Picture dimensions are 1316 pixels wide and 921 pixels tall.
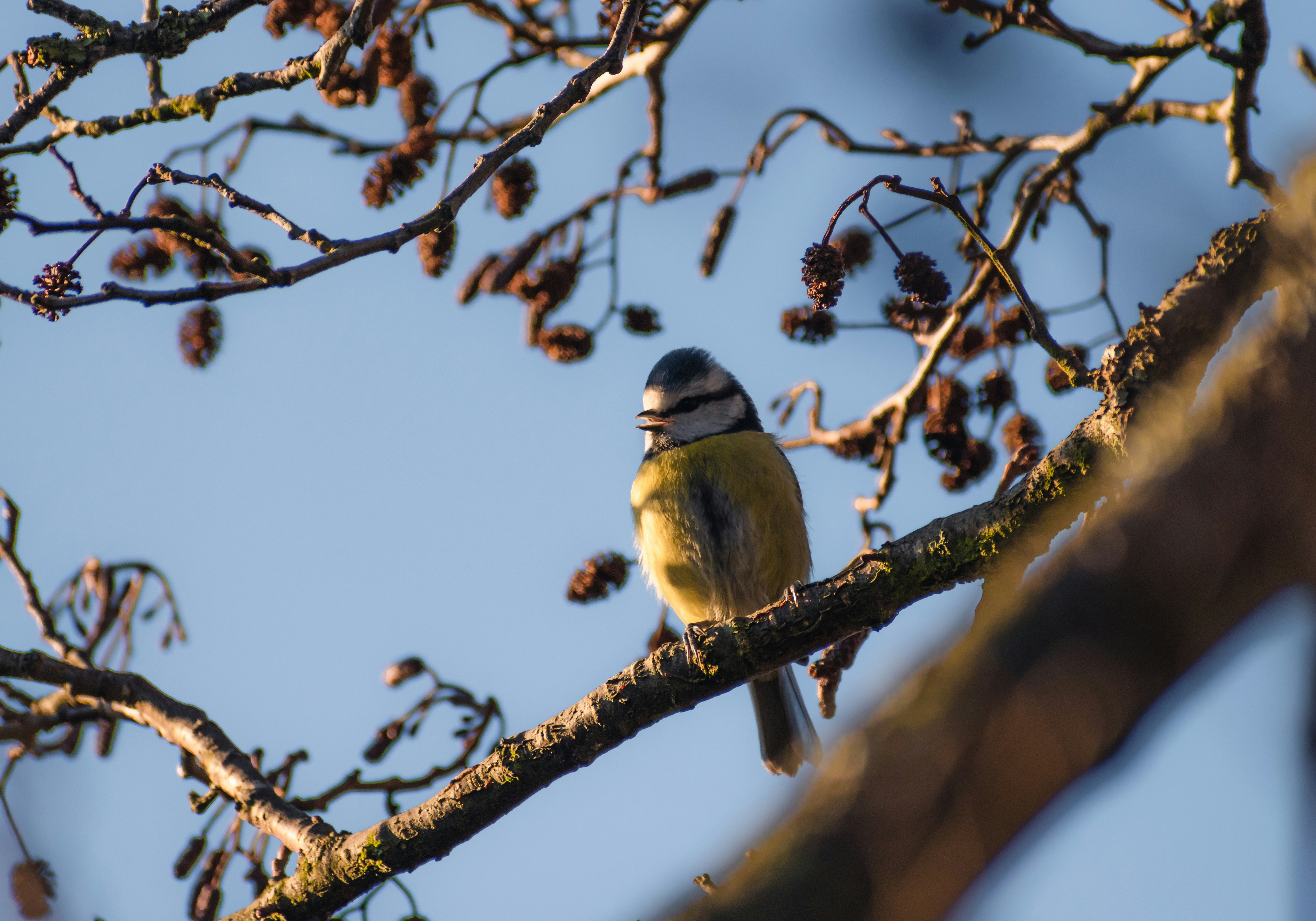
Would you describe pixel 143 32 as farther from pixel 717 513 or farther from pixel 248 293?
pixel 717 513

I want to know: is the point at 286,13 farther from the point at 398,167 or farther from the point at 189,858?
the point at 189,858

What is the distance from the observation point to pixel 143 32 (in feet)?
7.61

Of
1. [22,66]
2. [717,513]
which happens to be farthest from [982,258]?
[22,66]

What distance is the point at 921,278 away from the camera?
257 centimetres

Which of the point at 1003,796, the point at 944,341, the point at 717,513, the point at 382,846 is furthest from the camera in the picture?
the point at 717,513

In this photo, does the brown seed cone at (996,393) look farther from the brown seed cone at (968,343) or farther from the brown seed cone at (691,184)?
the brown seed cone at (691,184)

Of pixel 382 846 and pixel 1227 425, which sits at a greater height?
pixel 382 846

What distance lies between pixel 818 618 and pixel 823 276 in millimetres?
744

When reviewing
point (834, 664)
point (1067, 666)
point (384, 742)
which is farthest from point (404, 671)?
point (1067, 666)

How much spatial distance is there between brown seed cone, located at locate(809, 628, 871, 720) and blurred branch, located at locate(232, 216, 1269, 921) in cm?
46

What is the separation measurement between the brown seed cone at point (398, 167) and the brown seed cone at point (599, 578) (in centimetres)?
136

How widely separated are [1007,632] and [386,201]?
311cm

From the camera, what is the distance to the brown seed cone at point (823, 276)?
2.36 meters

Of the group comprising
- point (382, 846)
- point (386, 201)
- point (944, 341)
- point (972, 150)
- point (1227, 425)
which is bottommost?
point (1227, 425)
